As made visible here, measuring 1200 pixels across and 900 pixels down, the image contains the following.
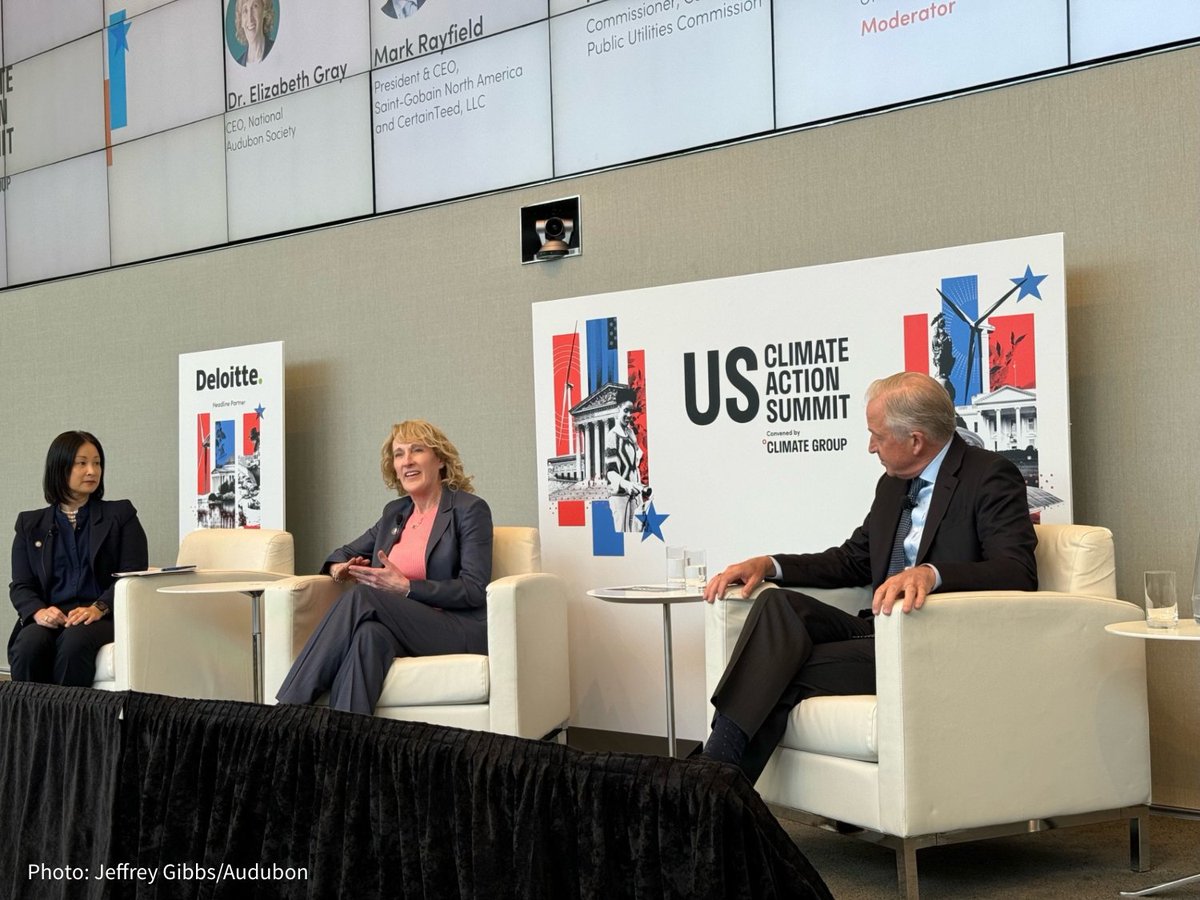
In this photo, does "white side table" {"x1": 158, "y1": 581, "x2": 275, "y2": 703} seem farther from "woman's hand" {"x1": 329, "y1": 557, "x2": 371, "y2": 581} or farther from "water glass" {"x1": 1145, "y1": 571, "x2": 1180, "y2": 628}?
"water glass" {"x1": 1145, "y1": 571, "x2": 1180, "y2": 628}

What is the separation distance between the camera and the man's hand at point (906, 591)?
3062 mm

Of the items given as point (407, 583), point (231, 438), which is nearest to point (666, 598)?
point (407, 583)

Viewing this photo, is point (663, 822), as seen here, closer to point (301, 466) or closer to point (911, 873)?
point (911, 873)

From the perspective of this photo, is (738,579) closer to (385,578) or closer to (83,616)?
(385,578)

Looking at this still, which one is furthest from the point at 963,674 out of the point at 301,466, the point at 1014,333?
the point at 301,466

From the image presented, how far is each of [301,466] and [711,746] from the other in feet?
12.4

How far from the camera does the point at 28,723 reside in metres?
1.84

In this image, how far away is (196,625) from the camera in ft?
17.3

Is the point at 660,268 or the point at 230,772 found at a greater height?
the point at 660,268

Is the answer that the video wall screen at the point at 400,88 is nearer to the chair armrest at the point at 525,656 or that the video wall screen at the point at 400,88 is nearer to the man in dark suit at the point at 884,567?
the man in dark suit at the point at 884,567

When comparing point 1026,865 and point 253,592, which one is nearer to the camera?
point 1026,865

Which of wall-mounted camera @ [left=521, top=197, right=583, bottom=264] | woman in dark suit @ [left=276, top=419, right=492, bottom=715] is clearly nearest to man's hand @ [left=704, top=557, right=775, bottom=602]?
woman in dark suit @ [left=276, top=419, right=492, bottom=715]

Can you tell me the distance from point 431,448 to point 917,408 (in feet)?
6.53

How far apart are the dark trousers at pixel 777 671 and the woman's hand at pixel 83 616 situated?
2934 millimetres
